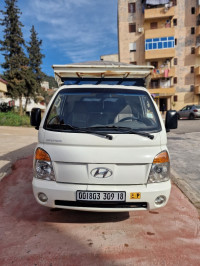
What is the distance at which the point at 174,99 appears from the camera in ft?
116

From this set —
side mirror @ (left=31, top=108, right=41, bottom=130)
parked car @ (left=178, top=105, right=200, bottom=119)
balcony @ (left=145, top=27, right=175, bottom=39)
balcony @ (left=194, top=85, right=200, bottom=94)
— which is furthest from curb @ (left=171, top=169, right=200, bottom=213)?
balcony @ (left=145, top=27, right=175, bottom=39)

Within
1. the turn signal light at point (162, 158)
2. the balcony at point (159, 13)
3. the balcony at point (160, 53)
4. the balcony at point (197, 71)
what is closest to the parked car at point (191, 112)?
the balcony at point (197, 71)

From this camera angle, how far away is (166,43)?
107 ft

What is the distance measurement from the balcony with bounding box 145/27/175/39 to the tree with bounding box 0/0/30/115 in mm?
19358

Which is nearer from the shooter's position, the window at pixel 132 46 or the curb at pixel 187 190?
the curb at pixel 187 190

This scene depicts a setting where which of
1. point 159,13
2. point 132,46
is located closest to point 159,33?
point 159,13

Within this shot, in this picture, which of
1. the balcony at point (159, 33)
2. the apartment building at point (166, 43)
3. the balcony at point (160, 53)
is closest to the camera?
the balcony at point (159, 33)

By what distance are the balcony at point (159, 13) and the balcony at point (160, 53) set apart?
560 centimetres

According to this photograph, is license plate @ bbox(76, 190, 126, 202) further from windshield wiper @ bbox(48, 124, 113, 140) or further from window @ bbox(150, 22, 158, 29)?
window @ bbox(150, 22, 158, 29)

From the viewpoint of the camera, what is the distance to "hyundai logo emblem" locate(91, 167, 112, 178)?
8.16ft

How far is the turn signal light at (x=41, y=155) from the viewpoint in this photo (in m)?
2.58

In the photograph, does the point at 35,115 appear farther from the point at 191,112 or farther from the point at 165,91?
the point at 165,91

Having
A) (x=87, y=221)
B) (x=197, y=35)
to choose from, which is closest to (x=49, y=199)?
(x=87, y=221)

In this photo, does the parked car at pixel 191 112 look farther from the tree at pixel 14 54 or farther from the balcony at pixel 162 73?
the tree at pixel 14 54
